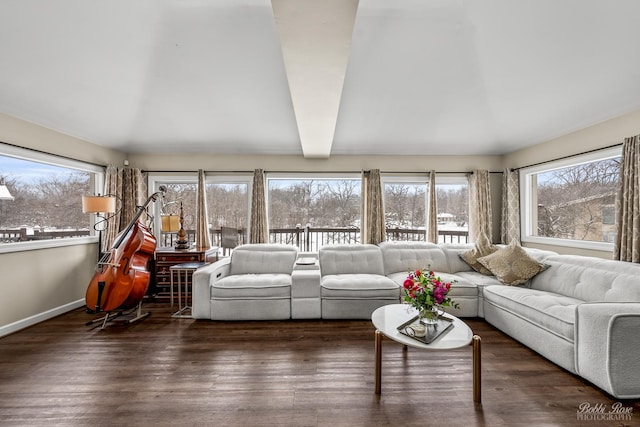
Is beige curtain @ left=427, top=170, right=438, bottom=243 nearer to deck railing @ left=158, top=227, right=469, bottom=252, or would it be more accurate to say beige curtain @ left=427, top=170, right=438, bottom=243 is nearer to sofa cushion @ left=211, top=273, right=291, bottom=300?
deck railing @ left=158, top=227, right=469, bottom=252

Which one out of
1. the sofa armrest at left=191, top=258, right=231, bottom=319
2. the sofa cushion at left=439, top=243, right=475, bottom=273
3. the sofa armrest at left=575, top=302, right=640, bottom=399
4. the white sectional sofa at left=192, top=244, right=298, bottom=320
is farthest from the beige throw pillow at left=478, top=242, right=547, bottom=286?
the sofa armrest at left=191, top=258, right=231, bottom=319

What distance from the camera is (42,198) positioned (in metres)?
3.30

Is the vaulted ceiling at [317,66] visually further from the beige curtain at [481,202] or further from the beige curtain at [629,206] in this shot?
the beige curtain at [481,202]

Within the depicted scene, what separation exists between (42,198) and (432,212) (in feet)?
18.2

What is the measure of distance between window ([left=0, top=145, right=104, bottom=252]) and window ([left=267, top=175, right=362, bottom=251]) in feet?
8.80

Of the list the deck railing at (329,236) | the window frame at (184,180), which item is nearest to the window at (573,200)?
the deck railing at (329,236)

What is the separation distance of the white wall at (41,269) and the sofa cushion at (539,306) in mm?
5277

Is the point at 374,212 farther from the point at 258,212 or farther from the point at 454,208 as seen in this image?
the point at 258,212

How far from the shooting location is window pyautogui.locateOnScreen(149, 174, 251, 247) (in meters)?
4.54

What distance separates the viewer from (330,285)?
3.18 m

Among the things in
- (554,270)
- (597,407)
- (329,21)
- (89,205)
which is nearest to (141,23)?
(329,21)

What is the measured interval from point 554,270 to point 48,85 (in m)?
5.74

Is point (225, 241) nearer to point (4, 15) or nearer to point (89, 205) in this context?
point (89, 205)

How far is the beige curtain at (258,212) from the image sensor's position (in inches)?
173
